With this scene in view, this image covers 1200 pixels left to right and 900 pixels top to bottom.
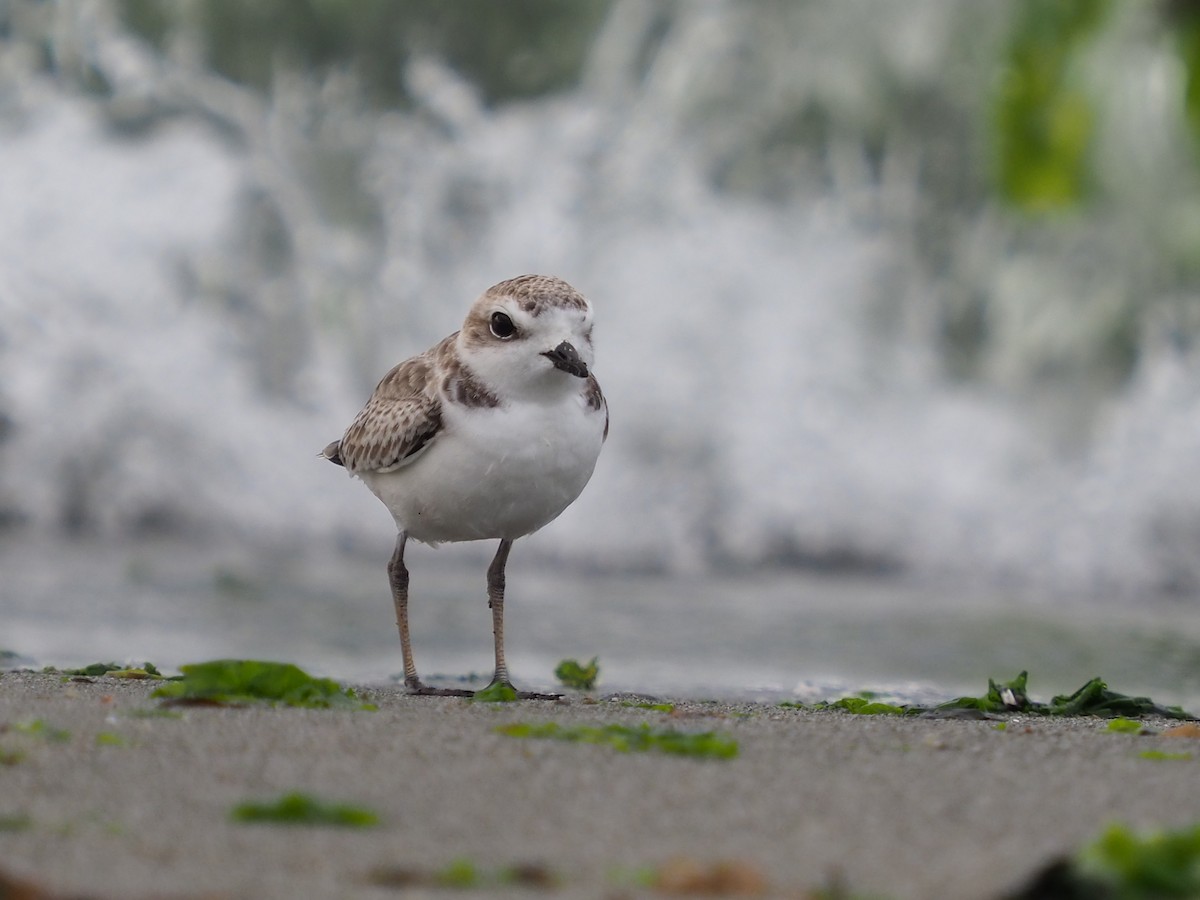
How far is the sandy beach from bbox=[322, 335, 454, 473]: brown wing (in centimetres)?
120

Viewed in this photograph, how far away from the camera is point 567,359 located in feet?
14.8

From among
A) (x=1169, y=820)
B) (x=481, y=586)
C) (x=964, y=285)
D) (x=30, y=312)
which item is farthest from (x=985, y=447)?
(x=1169, y=820)

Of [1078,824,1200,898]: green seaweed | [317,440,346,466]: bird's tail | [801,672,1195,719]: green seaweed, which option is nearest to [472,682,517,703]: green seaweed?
[801,672,1195,719]: green seaweed

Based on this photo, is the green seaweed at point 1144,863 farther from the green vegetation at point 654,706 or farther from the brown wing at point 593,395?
the brown wing at point 593,395

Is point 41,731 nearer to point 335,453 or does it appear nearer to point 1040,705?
point 335,453

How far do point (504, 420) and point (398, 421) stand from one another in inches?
18.4

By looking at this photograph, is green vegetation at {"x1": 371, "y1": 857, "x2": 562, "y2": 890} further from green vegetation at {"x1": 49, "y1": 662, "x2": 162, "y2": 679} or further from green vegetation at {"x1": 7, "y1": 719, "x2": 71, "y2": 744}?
green vegetation at {"x1": 49, "y1": 662, "x2": 162, "y2": 679}

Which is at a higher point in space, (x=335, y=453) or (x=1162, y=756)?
(x=335, y=453)

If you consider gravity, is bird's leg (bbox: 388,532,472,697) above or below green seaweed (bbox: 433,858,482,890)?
above

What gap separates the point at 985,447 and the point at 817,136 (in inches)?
202

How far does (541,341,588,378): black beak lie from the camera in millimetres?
4492

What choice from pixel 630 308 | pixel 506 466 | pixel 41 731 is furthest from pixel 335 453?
pixel 630 308

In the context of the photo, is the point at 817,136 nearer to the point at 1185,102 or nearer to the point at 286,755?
the point at 1185,102

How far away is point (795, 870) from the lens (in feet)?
7.42
